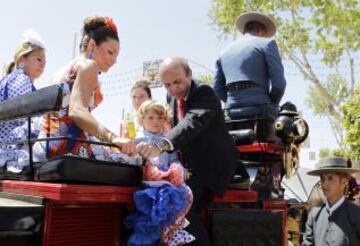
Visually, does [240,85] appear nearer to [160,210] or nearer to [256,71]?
[256,71]

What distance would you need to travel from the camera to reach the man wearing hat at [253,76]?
160 inches

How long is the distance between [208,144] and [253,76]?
56.3 inches

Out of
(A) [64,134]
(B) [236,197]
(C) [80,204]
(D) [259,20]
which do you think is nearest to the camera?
(C) [80,204]

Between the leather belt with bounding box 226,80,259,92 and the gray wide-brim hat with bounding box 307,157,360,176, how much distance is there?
1.03m

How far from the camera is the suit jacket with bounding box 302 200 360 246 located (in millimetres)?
3873

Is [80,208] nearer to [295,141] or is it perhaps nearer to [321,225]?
[295,141]

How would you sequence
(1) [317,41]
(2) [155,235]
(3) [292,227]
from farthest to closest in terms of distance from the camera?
(1) [317,41] < (3) [292,227] < (2) [155,235]

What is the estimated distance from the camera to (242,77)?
4211mm

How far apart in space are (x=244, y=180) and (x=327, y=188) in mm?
1378

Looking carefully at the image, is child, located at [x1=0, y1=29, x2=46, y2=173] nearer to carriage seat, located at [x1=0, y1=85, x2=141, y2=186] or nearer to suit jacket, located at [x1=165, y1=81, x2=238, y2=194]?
carriage seat, located at [x1=0, y1=85, x2=141, y2=186]

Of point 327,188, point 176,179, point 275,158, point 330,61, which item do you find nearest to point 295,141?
point 275,158

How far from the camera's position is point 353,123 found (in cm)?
1053

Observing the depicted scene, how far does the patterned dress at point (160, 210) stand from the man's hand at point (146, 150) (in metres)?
0.08

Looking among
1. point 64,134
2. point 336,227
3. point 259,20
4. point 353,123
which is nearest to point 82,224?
point 64,134
